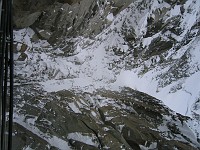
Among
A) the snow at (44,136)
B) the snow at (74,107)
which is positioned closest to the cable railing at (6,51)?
the snow at (44,136)

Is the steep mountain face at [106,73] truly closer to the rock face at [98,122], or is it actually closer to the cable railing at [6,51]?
the rock face at [98,122]

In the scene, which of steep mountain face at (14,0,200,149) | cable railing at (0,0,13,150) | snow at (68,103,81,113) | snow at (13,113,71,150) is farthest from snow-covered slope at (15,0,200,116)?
cable railing at (0,0,13,150)

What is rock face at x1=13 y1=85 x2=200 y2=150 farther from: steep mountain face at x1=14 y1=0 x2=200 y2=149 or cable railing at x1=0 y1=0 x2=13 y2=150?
cable railing at x1=0 y1=0 x2=13 y2=150

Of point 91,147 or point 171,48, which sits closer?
point 91,147

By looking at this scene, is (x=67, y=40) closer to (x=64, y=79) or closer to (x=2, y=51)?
(x=64, y=79)

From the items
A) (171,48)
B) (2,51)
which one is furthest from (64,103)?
(2,51)

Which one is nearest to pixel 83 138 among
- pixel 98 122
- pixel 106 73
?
pixel 98 122

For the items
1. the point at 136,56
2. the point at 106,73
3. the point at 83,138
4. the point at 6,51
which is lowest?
the point at 83,138

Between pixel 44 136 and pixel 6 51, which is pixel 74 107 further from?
pixel 6 51
